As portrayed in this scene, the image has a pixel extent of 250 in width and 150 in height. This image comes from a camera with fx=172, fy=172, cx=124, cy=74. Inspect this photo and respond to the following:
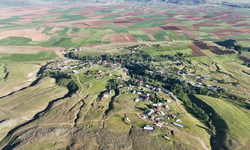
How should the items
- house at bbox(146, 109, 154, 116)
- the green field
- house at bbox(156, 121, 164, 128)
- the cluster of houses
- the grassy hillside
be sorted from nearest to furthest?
the grassy hillside < house at bbox(156, 121, 164, 128) < the cluster of houses < house at bbox(146, 109, 154, 116) < the green field

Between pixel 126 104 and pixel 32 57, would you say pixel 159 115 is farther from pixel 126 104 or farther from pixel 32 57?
pixel 32 57

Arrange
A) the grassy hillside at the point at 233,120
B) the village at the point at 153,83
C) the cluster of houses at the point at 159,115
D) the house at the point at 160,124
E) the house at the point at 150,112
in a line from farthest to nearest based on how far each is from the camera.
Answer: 1. the house at the point at 150,112
2. the village at the point at 153,83
3. the cluster of houses at the point at 159,115
4. the house at the point at 160,124
5. the grassy hillside at the point at 233,120

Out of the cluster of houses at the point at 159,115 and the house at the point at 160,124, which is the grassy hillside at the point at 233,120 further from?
the house at the point at 160,124

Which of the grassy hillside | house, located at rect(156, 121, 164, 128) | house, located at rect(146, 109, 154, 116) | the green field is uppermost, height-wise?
the green field

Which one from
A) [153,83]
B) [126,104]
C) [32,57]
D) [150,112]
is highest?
[32,57]

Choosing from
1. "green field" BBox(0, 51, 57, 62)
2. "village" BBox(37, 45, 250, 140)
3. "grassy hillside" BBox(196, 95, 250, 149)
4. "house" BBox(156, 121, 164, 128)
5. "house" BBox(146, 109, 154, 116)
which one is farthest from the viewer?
"green field" BBox(0, 51, 57, 62)

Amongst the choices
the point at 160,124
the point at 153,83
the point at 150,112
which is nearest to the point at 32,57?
the point at 153,83

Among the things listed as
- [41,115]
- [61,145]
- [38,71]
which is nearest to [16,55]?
[38,71]

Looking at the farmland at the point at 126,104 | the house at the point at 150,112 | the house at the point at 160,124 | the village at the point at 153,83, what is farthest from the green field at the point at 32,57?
the house at the point at 160,124

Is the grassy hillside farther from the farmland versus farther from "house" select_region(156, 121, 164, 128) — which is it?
"house" select_region(156, 121, 164, 128)

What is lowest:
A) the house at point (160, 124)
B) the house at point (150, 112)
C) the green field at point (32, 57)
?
the house at point (160, 124)

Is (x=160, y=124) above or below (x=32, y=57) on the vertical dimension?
below

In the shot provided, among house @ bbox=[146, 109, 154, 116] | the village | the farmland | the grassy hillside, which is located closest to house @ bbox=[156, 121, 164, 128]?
the village
